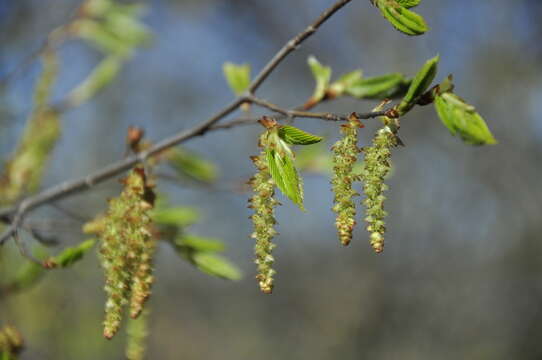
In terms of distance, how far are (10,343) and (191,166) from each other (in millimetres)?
738

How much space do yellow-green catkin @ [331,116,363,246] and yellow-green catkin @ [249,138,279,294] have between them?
9cm

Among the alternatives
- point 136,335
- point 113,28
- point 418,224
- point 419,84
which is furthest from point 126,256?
point 418,224

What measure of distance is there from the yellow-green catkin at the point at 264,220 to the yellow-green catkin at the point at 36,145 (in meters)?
1.03

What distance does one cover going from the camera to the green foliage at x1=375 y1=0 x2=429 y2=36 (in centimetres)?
73

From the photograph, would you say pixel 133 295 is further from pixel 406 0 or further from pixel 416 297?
pixel 416 297

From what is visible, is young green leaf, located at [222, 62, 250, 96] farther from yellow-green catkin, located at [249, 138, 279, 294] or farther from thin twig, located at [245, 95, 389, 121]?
yellow-green catkin, located at [249, 138, 279, 294]

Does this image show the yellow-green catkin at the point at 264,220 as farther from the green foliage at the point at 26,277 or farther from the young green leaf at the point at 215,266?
the green foliage at the point at 26,277

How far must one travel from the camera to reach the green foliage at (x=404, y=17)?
2.40 ft

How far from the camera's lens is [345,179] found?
690 millimetres

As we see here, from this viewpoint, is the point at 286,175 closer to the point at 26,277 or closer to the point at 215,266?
the point at 215,266

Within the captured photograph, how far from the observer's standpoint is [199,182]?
5.41 ft

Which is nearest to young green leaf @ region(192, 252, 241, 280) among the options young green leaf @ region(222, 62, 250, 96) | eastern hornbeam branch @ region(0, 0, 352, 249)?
eastern hornbeam branch @ region(0, 0, 352, 249)

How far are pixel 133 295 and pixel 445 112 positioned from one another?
0.56 meters

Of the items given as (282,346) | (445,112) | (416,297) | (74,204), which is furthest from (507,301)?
(445,112)
